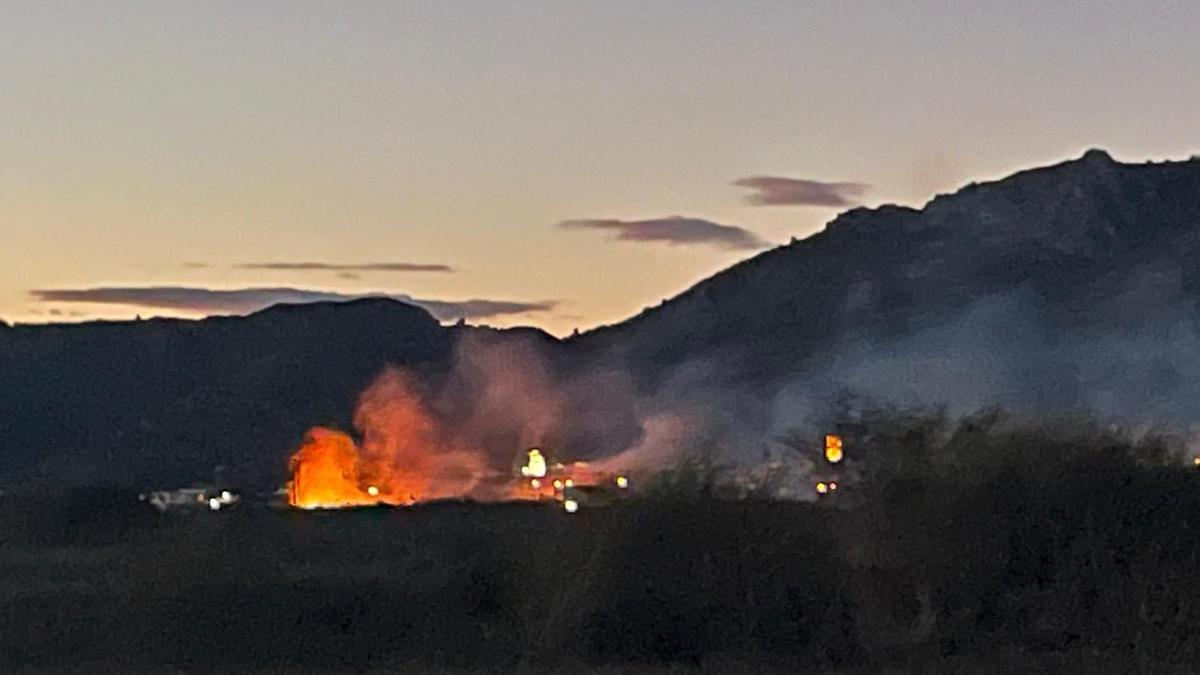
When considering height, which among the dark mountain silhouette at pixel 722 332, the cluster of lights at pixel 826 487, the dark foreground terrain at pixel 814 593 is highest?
the dark mountain silhouette at pixel 722 332

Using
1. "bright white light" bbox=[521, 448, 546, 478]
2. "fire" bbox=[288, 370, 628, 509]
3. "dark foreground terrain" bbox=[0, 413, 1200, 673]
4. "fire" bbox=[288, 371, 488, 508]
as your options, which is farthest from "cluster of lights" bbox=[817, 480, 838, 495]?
"fire" bbox=[288, 371, 488, 508]

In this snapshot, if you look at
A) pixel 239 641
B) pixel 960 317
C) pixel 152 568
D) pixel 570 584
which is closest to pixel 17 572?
pixel 152 568

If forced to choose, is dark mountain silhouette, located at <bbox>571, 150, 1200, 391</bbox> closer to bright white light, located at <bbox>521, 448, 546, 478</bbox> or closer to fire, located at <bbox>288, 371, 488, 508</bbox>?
fire, located at <bbox>288, 371, 488, 508</bbox>

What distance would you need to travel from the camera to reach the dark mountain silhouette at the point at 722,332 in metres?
104

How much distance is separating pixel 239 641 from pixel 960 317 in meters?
77.5

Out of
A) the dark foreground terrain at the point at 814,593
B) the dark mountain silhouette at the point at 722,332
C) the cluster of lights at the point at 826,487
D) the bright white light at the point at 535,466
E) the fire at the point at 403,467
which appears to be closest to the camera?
the dark foreground terrain at the point at 814,593

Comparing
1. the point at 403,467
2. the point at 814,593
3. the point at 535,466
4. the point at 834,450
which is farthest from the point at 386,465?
the point at 814,593

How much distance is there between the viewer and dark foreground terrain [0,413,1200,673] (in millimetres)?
29594

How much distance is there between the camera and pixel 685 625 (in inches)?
1225

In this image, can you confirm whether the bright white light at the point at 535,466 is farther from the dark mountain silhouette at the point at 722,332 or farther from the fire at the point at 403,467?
the dark mountain silhouette at the point at 722,332

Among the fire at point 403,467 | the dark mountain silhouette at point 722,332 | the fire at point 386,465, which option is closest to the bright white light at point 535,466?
the fire at point 403,467

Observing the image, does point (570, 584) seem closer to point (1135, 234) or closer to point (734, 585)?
point (734, 585)

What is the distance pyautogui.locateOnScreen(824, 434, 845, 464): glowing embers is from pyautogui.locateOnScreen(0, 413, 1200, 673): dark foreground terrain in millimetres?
565

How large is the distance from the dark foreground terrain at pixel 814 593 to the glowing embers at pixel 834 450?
1.85 feet
